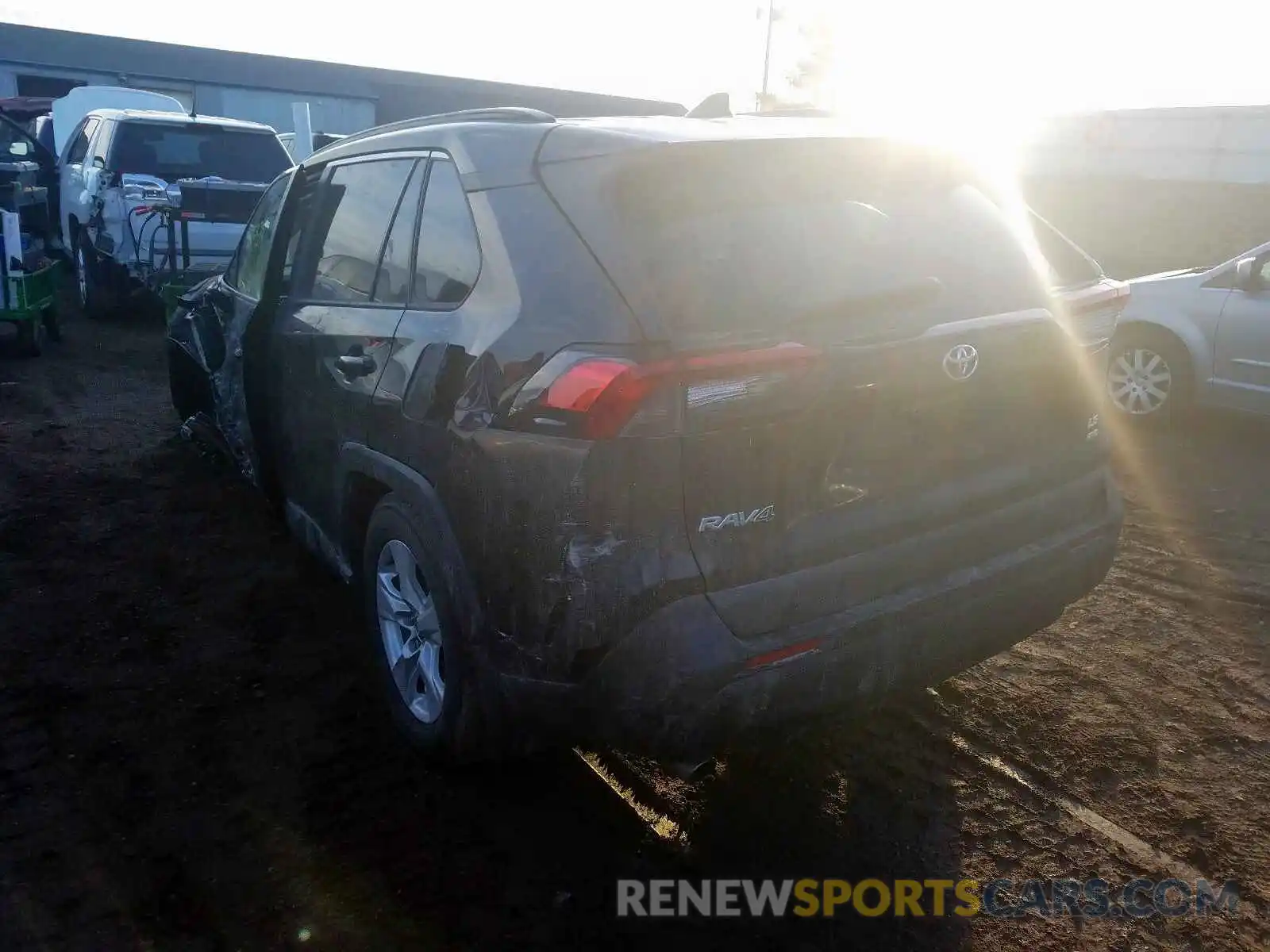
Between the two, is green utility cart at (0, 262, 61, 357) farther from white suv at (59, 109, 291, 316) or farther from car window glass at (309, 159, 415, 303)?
car window glass at (309, 159, 415, 303)

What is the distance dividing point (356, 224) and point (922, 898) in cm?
280

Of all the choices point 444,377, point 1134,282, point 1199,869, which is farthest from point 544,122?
point 1134,282

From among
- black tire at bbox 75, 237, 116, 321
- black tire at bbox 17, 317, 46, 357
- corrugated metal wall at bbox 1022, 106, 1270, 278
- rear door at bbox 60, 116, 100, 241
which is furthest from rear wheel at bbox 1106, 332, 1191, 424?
corrugated metal wall at bbox 1022, 106, 1270, 278

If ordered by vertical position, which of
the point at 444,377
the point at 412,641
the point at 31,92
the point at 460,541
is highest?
the point at 31,92

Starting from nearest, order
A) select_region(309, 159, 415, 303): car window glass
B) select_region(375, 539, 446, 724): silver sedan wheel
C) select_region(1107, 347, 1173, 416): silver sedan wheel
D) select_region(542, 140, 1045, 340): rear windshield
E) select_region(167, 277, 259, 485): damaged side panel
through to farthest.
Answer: select_region(542, 140, 1045, 340): rear windshield → select_region(375, 539, 446, 724): silver sedan wheel → select_region(309, 159, 415, 303): car window glass → select_region(167, 277, 259, 485): damaged side panel → select_region(1107, 347, 1173, 416): silver sedan wheel

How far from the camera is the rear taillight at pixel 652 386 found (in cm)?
223

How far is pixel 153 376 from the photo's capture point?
28.6 feet

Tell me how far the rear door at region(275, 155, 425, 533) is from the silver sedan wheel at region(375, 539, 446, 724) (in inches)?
16.6

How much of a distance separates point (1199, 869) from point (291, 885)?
239cm

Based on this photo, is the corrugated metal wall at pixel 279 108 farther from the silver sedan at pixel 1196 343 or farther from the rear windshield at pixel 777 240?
the rear windshield at pixel 777 240

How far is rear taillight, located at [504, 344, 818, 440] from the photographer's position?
7.32 feet

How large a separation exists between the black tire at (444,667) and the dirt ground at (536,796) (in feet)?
0.59

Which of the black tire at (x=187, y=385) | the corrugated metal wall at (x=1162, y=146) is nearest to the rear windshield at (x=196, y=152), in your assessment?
the black tire at (x=187, y=385)

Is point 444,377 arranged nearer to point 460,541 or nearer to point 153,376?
point 460,541
